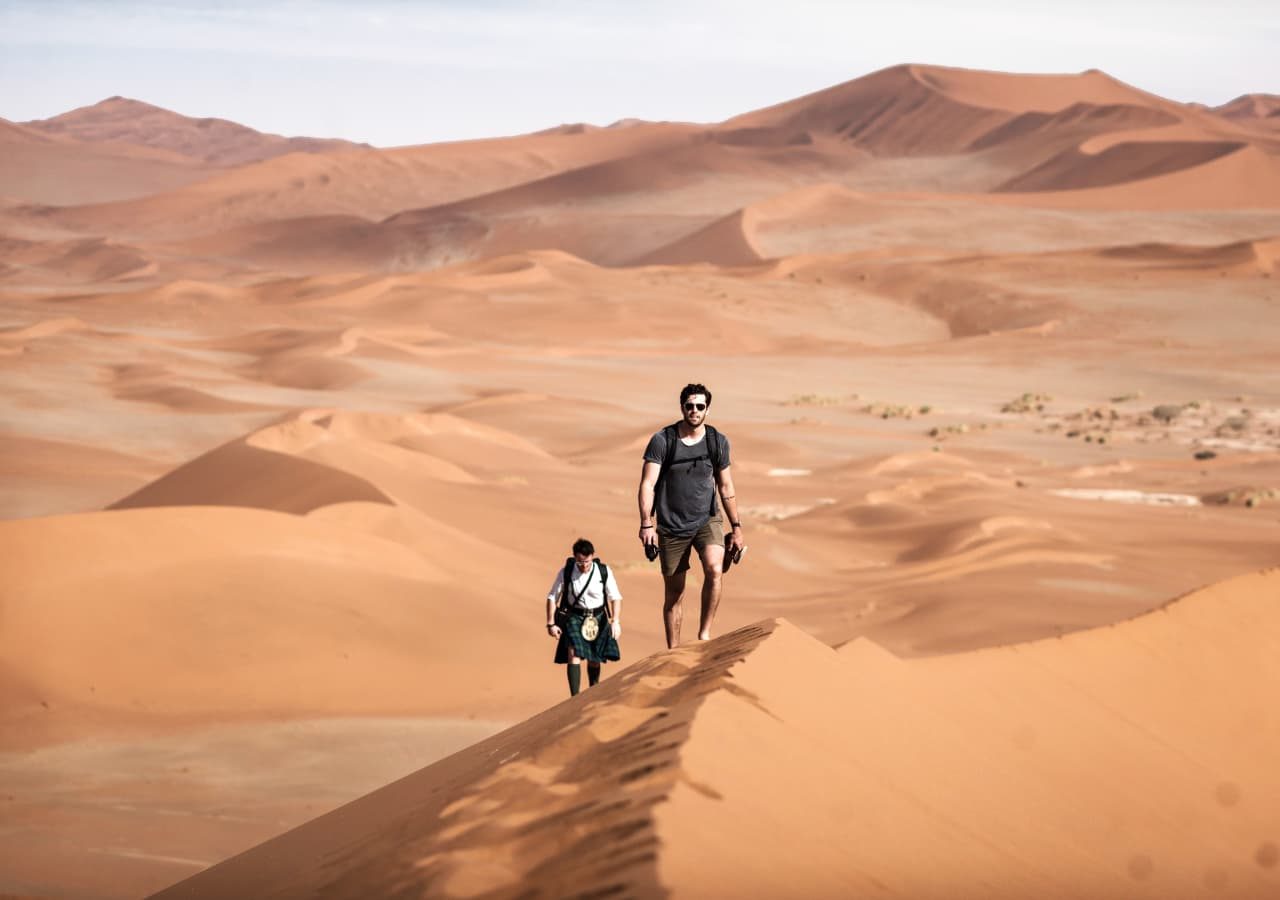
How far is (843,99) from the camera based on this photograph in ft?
Answer: 433

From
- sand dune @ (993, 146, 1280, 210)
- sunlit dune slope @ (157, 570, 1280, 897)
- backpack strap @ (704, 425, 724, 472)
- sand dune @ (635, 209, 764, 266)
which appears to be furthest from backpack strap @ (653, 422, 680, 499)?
sand dune @ (993, 146, 1280, 210)

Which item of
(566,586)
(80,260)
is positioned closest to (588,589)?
(566,586)

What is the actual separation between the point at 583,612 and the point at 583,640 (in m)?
0.15

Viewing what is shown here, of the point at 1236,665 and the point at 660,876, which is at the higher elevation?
the point at 660,876

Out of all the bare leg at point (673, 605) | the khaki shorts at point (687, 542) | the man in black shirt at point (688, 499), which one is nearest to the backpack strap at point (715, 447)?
the man in black shirt at point (688, 499)

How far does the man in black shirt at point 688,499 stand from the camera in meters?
6.62

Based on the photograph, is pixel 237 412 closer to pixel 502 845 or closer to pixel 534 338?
pixel 534 338

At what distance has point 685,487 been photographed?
665 centimetres

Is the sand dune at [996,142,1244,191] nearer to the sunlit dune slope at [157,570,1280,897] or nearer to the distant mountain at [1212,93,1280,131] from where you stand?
the sunlit dune slope at [157,570,1280,897]

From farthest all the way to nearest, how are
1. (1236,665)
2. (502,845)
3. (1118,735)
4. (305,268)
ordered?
(305,268)
(1236,665)
(1118,735)
(502,845)

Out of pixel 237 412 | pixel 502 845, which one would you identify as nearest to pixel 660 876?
pixel 502 845

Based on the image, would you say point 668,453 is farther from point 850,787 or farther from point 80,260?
point 80,260

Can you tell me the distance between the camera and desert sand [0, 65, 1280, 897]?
4.30m

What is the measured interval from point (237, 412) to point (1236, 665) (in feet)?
73.0
